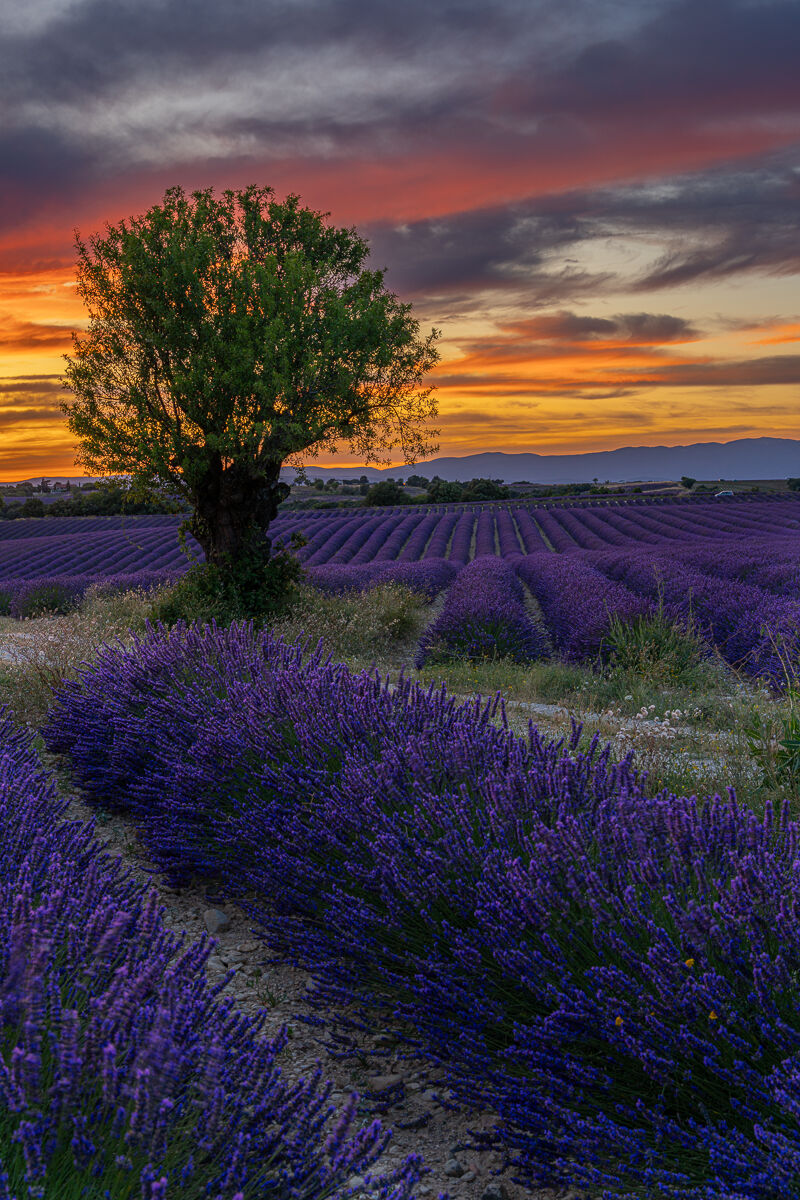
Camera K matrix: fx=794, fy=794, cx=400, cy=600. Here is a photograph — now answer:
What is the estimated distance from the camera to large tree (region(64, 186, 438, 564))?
10.8 meters

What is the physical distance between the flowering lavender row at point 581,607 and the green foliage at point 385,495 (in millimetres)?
35912

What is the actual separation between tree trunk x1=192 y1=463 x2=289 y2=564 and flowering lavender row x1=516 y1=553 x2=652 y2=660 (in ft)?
15.0

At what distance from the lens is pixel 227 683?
4.01 metres

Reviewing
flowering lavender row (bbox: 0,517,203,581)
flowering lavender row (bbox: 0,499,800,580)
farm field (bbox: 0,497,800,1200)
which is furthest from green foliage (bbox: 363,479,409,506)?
farm field (bbox: 0,497,800,1200)

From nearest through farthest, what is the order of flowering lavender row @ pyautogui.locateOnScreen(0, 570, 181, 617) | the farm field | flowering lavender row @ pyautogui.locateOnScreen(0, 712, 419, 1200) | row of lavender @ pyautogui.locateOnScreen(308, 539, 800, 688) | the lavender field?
1. flowering lavender row @ pyautogui.locateOnScreen(0, 712, 419, 1200)
2. the farm field
3. row of lavender @ pyautogui.locateOnScreen(308, 539, 800, 688)
4. the lavender field
5. flowering lavender row @ pyautogui.locateOnScreen(0, 570, 181, 617)

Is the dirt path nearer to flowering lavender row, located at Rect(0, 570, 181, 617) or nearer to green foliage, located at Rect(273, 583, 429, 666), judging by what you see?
green foliage, located at Rect(273, 583, 429, 666)

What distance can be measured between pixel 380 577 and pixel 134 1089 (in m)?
15.8

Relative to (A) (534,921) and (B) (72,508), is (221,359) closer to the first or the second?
(A) (534,921)

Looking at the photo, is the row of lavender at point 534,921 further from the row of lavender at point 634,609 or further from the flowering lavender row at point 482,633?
the flowering lavender row at point 482,633

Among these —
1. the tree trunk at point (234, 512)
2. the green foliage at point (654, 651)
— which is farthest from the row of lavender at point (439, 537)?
the green foliage at point (654, 651)

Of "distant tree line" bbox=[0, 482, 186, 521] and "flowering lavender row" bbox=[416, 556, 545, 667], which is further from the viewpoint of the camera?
"distant tree line" bbox=[0, 482, 186, 521]

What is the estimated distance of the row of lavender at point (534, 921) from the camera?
1.61 m

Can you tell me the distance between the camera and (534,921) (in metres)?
1.90

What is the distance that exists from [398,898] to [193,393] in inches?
383
